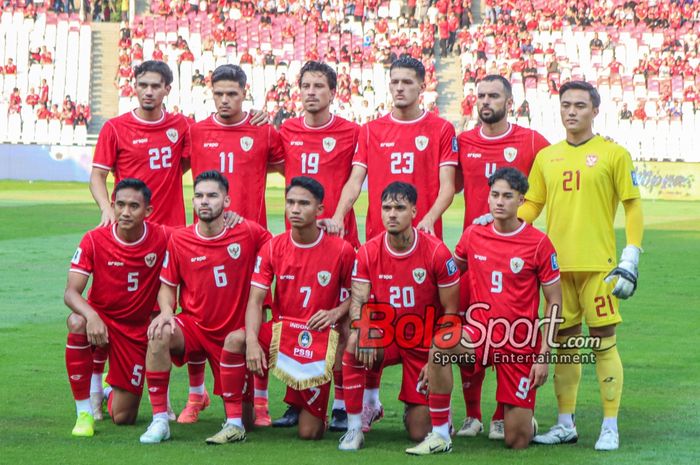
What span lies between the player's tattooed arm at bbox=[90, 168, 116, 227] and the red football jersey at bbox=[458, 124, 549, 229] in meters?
2.53

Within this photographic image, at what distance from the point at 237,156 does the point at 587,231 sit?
8.90 ft

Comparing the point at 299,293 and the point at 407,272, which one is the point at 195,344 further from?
the point at 407,272

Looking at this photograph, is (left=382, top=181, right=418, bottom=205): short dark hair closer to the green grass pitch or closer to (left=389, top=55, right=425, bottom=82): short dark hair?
(left=389, top=55, right=425, bottom=82): short dark hair

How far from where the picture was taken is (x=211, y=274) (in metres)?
7.73

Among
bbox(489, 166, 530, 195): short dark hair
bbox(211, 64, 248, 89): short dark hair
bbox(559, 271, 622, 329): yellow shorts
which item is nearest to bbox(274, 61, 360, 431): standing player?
bbox(211, 64, 248, 89): short dark hair

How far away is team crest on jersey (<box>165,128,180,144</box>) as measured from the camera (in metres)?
8.73

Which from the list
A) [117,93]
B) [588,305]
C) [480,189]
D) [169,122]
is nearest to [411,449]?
[588,305]

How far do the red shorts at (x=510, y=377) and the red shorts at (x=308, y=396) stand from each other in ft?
3.32

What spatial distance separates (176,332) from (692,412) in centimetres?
364

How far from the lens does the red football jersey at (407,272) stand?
292 inches

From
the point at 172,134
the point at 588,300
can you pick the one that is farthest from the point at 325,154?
the point at 588,300

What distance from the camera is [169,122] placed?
28.8 ft

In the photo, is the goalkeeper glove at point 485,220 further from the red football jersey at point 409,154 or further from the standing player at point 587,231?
the red football jersey at point 409,154

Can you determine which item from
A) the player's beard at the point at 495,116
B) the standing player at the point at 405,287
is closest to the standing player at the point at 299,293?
the standing player at the point at 405,287
